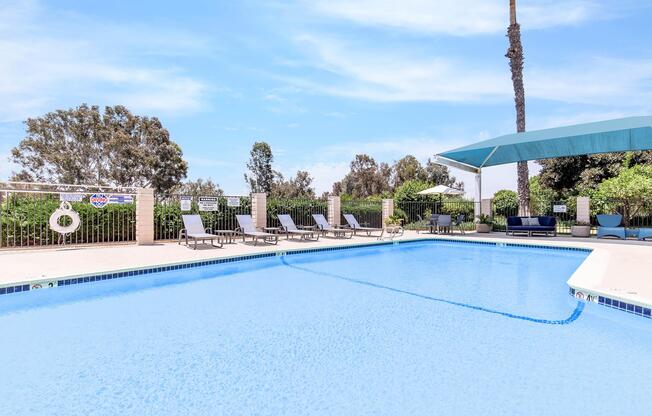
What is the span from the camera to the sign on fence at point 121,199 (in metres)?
11.1

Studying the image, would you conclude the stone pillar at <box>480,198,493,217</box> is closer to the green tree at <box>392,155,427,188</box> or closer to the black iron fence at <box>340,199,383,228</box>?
the black iron fence at <box>340,199,383,228</box>

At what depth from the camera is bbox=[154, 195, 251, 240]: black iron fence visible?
1233cm

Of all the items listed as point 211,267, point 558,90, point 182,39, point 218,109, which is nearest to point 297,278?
point 211,267

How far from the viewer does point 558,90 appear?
1468 centimetres

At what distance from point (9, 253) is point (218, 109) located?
54.5 feet

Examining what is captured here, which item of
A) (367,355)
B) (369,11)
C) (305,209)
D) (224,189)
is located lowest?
(367,355)

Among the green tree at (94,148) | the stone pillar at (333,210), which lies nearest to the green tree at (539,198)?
the stone pillar at (333,210)

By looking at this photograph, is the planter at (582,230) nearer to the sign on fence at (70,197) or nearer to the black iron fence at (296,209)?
the black iron fence at (296,209)

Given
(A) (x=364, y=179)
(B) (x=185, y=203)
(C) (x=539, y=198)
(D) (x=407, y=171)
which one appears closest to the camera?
(B) (x=185, y=203)

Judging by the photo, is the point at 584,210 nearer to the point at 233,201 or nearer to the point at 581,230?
A: the point at 581,230

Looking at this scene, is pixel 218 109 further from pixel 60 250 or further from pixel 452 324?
pixel 452 324

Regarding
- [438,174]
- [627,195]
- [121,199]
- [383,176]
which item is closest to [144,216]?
[121,199]

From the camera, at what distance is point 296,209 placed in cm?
1580

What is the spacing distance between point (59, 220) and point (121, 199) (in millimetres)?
1609
